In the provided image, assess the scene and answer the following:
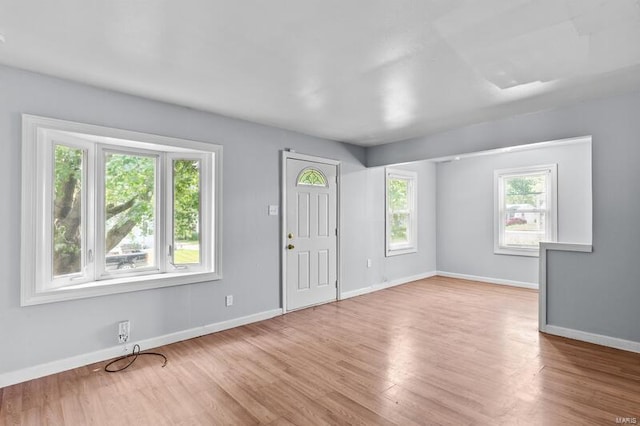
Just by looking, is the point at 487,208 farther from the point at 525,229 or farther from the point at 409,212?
the point at 409,212

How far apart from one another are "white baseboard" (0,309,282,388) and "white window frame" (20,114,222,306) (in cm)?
52

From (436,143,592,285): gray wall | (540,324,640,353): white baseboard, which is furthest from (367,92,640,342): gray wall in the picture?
(436,143,592,285): gray wall

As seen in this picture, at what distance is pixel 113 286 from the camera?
3.08m

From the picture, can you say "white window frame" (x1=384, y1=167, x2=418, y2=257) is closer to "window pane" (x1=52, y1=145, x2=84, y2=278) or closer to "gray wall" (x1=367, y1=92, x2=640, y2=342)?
"gray wall" (x1=367, y1=92, x2=640, y2=342)

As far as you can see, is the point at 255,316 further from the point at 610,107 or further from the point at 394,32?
the point at 610,107

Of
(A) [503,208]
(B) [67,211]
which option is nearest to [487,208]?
(A) [503,208]

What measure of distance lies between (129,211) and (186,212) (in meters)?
0.57

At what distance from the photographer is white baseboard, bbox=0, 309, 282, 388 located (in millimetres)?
2617

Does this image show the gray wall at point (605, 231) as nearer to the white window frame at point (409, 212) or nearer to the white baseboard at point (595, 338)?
the white baseboard at point (595, 338)

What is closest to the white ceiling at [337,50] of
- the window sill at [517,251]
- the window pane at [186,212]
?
the window pane at [186,212]

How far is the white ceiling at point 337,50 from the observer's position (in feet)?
6.16

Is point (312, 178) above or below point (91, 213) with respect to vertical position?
above

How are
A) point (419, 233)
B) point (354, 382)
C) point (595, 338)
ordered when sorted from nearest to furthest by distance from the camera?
point (354, 382) < point (595, 338) < point (419, 233)

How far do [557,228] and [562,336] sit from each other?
2643mm
